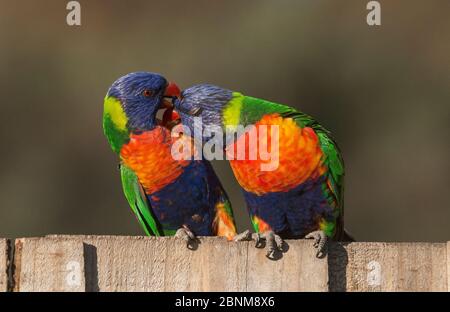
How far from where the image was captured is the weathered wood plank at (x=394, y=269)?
2.56m

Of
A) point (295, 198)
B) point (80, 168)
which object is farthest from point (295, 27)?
point (295, 198)

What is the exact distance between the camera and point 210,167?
4230mm

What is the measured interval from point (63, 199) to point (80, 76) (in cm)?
121

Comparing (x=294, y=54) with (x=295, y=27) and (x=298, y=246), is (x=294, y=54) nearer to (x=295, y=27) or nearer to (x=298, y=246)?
(x=295, y=27)

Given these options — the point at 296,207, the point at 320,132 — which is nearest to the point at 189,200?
the point at 296,207

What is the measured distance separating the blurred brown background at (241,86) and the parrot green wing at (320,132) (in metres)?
5.01

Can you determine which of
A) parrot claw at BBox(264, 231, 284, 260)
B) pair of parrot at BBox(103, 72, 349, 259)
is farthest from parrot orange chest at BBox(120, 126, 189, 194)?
parrot claw at BBox(264, 231, 284, 260)

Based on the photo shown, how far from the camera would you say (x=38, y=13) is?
9.77 meters

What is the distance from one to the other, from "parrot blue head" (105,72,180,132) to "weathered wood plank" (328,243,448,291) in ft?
5.32

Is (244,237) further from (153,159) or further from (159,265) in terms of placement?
(153,159)

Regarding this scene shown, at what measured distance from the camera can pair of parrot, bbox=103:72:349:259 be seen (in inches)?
144

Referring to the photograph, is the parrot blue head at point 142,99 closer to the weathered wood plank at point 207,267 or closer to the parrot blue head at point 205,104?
the parrot blue head at point 205,104

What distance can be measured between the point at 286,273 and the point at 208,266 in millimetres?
208

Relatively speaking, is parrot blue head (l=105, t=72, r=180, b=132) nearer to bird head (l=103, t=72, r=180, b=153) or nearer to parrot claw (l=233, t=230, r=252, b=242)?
bird head (l=103, t=72, r=180, b=153)
